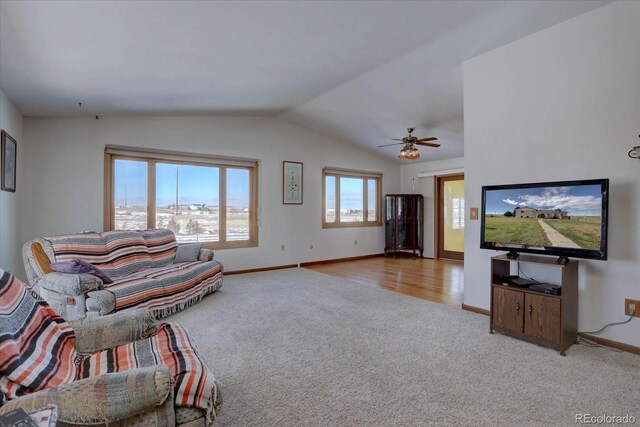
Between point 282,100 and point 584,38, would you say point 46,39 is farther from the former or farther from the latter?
point 584,38

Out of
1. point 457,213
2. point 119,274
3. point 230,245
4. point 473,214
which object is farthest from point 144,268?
point 457,213

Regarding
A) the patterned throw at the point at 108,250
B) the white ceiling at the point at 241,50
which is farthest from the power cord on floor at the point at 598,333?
the patterned throw at the point at 108,250

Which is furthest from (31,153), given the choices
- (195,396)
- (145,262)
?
(195,396)

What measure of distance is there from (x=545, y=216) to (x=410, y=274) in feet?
10.3

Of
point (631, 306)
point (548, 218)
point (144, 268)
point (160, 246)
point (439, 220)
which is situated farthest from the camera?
point (439, 220)

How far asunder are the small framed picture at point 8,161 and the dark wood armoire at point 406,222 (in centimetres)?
644

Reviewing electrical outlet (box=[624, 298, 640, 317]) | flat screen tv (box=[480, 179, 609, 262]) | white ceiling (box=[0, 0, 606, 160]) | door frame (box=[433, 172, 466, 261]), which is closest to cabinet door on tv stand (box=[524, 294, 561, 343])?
flat screen tv (box=[480, 179, 609, 262])

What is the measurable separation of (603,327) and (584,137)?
5.19ft

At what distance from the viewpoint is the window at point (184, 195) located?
4844 mm

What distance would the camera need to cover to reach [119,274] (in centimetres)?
373

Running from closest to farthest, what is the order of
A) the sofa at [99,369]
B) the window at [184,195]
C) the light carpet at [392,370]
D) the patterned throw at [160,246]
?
the sofa at [99,369] → the light carpet at [392,370] → the patterned throw at [160,246] → the window at [184,195]

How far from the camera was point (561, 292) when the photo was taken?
2605 mm

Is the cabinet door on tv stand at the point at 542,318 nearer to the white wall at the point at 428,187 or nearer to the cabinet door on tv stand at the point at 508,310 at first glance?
the cabinet door on tv stand at the point at 508,310

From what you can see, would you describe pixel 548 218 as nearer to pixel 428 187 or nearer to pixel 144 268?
pixel 144 268
